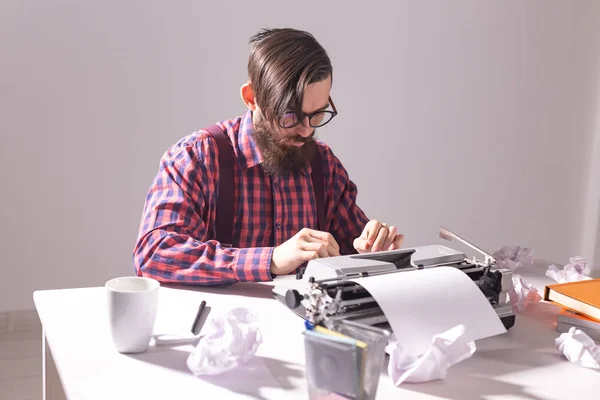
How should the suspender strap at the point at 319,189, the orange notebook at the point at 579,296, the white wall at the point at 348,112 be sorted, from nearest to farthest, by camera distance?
1. the orange notebook at the point at 579,296
2. the suspender strap at the point at 319,189
3. the white wall at the point at 348,112

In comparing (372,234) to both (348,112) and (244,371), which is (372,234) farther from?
(348,112)

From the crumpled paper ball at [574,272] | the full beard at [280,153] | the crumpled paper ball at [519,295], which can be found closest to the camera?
the crumpled paper ball at [519,295]

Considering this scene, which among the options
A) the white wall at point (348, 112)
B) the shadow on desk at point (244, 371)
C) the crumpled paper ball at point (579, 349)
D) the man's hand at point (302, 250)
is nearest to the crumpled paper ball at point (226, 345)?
the shadow on desk at point (244, 371)

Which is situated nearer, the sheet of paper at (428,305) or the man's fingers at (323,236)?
the sheet of paper at (428,305)

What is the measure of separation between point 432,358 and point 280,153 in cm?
94

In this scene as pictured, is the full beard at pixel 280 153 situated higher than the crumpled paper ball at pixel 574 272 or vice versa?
the full beard at pixel 280 153

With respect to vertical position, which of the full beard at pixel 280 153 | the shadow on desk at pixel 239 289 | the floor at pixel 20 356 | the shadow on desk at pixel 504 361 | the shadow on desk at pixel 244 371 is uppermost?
the full beard at pixel 280 153

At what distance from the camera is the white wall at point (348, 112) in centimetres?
313

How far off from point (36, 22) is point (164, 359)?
239 cm

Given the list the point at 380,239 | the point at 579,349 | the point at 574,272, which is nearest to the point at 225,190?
the point at 380,239

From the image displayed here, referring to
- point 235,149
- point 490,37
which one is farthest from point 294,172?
point 490,37

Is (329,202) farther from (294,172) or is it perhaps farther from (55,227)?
(55,227)

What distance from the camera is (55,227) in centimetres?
321

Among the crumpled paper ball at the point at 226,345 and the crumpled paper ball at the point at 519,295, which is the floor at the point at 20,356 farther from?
the crumpled paper ball at the point at 519,295
